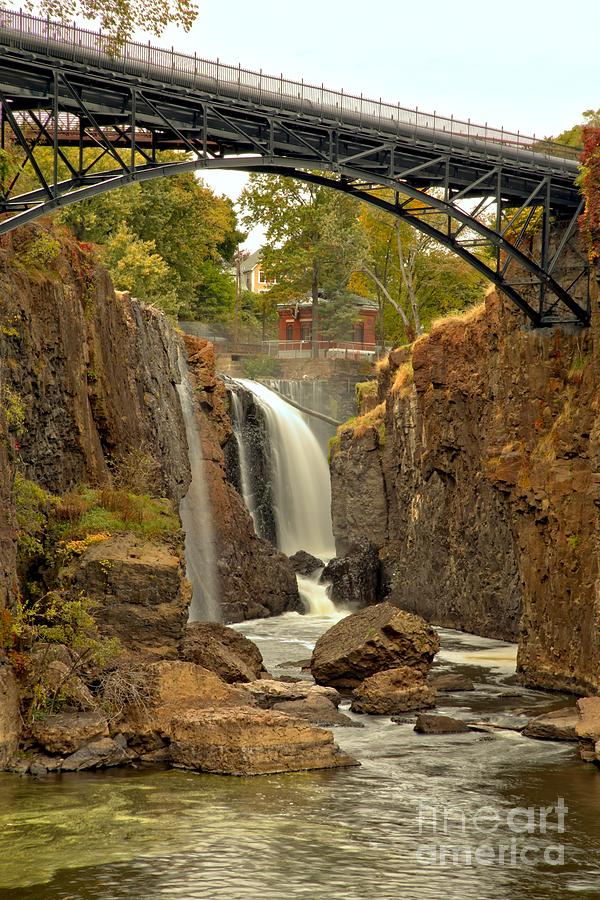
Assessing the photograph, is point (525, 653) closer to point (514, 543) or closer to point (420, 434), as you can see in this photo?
point (514, 543)

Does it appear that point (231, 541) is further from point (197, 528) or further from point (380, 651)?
point (380, 651)

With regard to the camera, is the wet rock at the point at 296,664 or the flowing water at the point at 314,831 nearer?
the flowing water at the point at 314,831

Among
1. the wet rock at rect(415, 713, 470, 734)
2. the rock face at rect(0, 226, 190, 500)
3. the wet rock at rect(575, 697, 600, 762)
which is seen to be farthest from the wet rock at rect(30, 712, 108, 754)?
the wet rock at rect(575, 697, 600, 762)

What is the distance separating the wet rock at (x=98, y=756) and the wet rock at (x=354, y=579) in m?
24.7

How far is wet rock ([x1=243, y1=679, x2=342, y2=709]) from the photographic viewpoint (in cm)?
2319

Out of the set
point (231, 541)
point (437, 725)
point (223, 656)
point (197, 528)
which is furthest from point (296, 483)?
point (437, 725)

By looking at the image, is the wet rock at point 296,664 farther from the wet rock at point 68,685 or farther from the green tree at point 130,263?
the green tree at point 130,263

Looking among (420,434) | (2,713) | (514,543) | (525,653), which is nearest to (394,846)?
(2,713)

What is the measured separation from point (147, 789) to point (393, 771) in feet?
12.6

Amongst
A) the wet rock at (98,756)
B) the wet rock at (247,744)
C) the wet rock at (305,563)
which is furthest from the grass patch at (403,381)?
the wet rock at (98,756)

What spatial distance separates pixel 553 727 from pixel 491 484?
9.24 meters

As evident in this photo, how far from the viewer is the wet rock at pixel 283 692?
23.2 meters

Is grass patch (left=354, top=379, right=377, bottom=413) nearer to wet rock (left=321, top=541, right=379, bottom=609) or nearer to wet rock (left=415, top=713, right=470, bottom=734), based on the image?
wet rock (left=321, top=541, right=379, bottom=609)

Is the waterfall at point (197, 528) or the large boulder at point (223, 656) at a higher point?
the waterfall at point (197, 528)
